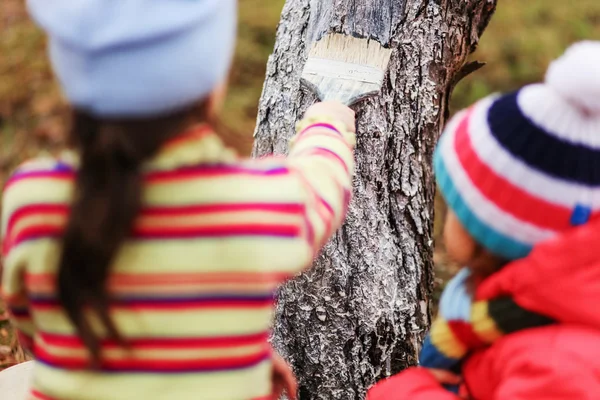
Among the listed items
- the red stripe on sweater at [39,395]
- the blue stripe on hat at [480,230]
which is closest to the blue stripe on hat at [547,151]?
the blue stripe on hat at [480,230]

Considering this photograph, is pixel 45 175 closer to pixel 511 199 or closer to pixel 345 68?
pixel 511 199

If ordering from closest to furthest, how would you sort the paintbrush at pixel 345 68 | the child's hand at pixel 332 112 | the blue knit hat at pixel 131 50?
the blue knit hat at pixel 131 50
the child's hand at pixel 332 112
the paintbrush at pixel 345 68

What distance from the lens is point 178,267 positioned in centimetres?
85

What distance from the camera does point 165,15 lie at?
0.79m

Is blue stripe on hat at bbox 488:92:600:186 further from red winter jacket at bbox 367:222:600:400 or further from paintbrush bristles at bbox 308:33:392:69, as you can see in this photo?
paintbrush bristles at bbox 308:33:392:69

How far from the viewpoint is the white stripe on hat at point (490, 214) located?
3.03 feet

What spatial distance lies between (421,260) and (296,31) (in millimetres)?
715

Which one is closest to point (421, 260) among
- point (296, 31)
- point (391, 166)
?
point (391, 166)

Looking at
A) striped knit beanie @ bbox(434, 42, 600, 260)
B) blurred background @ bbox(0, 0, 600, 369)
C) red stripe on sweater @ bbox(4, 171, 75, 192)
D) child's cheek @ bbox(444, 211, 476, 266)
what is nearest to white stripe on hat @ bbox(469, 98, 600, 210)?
striped knit beanie @ bbox(434, 42, 600, 260)

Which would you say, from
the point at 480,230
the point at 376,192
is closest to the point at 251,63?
the point at 376,192

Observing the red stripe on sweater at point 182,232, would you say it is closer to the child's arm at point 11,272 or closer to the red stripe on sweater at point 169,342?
the child's arm at point 11,272

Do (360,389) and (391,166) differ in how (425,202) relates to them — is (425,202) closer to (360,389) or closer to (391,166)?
(391,166)

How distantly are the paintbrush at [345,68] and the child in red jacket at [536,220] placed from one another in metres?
0.50

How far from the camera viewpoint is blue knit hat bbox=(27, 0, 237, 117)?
30.8 inches
